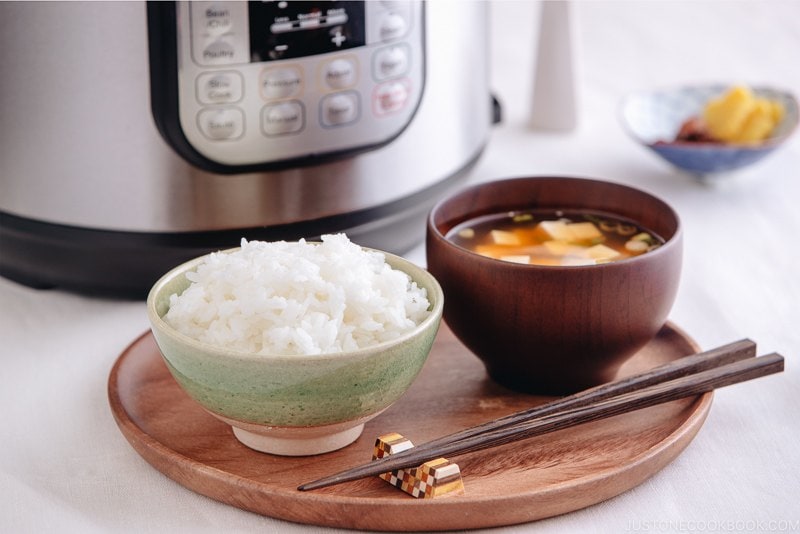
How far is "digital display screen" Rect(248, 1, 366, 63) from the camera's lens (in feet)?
2.55

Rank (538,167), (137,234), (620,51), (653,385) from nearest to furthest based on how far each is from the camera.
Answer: (653,385) → (137,234) → (538,167) → (620,51)

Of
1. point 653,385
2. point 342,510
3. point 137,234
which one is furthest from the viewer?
point 137,234

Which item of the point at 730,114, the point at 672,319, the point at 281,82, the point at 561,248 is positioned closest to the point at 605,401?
the point at 561,248

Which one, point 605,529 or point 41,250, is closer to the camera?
point 605,529

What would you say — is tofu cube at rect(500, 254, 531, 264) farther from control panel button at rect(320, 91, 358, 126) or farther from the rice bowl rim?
control panel button at rect(320, 91, 358, 126)

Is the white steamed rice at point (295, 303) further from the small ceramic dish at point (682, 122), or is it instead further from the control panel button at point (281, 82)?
the small ceramic dish at point (682, 122)

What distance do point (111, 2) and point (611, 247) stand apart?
16.0 inches

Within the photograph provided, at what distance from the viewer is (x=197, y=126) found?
2.61 ft

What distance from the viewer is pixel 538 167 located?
1.19 metres

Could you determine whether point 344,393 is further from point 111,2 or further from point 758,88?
Result: point 758,88

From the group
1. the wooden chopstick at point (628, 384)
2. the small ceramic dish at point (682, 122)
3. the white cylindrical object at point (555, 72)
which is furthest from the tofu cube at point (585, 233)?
the white cylindrical object at point (555, 72)

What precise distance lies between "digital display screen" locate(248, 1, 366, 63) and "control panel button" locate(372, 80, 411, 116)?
0.16 feet

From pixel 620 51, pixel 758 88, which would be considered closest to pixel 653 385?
pixel 758 88

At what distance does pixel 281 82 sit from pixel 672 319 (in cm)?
39
